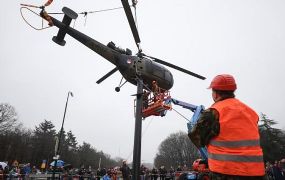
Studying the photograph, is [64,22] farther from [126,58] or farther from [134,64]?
[134,64]

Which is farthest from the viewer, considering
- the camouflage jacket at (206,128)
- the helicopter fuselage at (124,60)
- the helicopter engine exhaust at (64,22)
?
the helicopter fuselage at (124,60)

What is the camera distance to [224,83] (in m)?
3.03

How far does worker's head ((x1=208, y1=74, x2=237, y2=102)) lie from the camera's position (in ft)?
9.93

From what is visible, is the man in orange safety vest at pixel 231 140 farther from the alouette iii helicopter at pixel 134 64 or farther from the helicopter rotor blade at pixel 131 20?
the helicopter rotor blade at pixel 131 20

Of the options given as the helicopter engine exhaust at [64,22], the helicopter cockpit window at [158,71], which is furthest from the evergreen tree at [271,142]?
the helicopter engine exhaust at [64,22]

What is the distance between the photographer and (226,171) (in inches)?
100.0

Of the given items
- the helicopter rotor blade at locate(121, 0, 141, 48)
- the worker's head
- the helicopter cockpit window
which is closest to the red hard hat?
the worker's head

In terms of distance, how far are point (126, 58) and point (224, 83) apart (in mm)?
10355

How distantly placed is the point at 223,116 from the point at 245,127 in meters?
0.27

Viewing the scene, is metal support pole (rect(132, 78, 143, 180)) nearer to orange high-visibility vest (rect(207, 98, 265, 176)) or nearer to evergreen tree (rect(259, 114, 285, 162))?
orange high-visibility vest (rect(207, 98, 265, 176))

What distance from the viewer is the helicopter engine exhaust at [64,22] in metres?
11.2

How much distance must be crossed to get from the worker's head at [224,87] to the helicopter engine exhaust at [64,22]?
9798 millimetres

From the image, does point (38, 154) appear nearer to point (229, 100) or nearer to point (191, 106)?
point (191, 106)

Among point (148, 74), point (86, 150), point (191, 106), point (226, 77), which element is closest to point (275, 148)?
point (191, 106)
